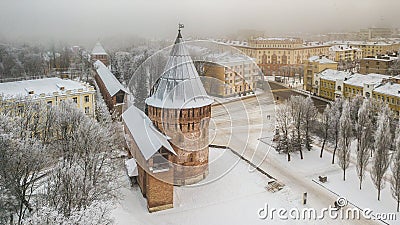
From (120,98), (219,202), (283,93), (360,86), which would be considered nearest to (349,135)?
(219,202)

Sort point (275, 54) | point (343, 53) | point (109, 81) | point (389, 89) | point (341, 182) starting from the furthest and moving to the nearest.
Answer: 1. point (343, 53)
2. point (275, 54)
3. point (109, 81)
4. point (389, 89)
5. point (341, 182)

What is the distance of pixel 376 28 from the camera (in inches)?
2891

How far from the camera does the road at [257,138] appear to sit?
16553 millimetres

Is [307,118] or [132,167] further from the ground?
[307,118]

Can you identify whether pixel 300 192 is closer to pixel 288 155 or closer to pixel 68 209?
pixel 288 155

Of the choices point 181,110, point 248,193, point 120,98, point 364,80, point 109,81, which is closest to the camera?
point 181,110

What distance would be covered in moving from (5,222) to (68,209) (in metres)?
2.61

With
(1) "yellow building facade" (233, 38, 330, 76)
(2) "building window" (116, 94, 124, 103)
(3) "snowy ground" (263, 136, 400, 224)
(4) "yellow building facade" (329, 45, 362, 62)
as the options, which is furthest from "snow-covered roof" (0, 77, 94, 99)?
(4) "yellow building facade" (329, 45, 362, 62)

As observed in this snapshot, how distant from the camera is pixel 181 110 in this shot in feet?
52.6

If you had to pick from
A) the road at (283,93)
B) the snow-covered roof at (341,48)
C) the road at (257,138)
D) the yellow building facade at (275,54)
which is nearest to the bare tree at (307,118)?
the road at (257,138)

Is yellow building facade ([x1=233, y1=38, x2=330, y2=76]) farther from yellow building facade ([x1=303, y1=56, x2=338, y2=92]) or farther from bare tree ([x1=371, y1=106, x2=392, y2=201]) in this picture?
bare tree ([x1=371, y1=106, x2=392, y2=201])

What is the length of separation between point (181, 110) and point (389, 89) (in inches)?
787

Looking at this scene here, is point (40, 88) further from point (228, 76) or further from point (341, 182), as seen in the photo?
point (341, 182)

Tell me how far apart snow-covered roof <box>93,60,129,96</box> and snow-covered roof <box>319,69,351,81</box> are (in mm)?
20198
